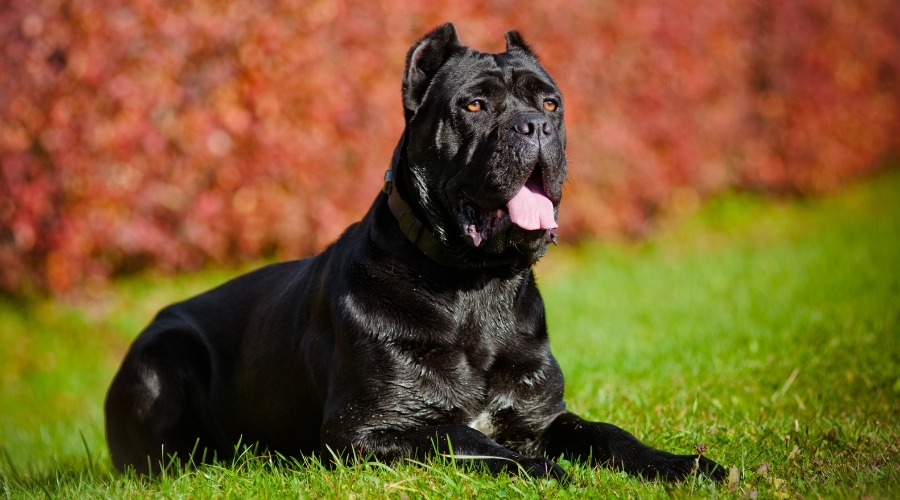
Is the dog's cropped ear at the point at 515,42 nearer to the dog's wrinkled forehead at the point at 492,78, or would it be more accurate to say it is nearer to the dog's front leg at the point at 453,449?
the dog's wrinkled forehead at the point at 492,78

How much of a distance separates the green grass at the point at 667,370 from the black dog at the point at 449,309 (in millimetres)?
190

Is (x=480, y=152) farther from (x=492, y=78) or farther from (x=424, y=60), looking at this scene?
(x=424, y=60)

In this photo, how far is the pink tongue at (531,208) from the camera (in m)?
3.29

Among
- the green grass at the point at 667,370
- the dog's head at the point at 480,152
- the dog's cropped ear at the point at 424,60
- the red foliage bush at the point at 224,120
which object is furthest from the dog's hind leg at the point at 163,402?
the red foliage bush at the point at 224,120

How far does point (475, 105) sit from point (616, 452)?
4.41 ft

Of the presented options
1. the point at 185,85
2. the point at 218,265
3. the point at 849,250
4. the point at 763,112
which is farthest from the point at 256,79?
the point at 763,112

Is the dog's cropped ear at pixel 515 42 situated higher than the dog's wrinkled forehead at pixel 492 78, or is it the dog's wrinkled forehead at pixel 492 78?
the dog's cropped ear at pixel 515 42

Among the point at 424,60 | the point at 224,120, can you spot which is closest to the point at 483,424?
the point at 424,60

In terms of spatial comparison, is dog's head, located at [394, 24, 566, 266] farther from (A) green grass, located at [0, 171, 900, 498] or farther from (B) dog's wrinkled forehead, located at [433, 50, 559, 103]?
(A) green grass, located at [0, 171, 900, 498]

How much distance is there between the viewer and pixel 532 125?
327 centimetres

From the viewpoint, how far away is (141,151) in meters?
7.48

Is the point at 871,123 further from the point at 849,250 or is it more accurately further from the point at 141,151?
the point at 141,151

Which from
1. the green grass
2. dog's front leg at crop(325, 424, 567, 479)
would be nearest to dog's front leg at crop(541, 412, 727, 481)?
the green grass

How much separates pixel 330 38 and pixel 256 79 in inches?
30.6
